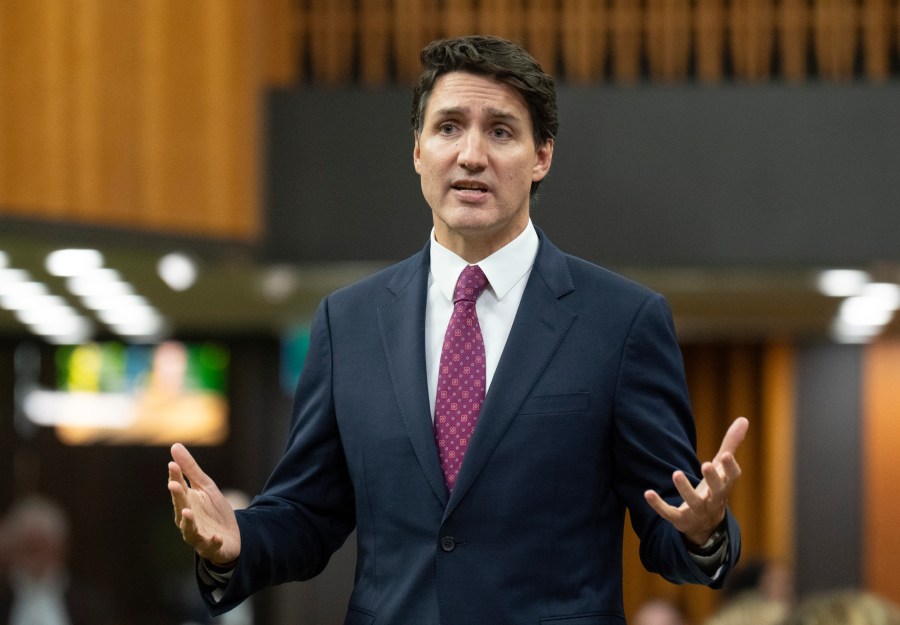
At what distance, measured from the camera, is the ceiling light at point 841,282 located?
7.86 meters

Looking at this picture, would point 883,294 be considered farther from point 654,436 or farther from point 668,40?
point 654,436

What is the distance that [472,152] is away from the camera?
2189mm

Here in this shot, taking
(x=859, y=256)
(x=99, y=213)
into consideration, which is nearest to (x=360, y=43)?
(x=99, y=213)

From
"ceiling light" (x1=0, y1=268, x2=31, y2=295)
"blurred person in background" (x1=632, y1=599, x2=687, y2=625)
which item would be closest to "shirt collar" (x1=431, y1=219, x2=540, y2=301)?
"blurred person in background" (x1=632, y1=599, x2=687, y2=625)

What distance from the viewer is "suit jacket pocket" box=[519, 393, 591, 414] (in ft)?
7.01

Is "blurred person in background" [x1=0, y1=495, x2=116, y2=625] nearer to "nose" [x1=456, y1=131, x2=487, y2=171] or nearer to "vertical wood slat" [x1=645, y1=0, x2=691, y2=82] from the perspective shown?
"vertical wood slat" [x1=645, y1=0, x2=691, y2=82]

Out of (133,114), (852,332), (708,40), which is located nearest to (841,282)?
(708,40)

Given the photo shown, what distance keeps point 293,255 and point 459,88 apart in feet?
18.2

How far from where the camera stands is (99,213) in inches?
271

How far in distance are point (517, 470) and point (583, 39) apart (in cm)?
620

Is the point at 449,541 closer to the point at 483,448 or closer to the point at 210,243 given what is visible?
the point at 483,448

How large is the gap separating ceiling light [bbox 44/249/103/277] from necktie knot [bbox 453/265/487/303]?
5297mm

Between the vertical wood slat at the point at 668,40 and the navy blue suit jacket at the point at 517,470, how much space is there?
19.4 feet

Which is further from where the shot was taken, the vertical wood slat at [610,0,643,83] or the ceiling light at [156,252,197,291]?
the vertical wood slat at [610,0,643,83]
